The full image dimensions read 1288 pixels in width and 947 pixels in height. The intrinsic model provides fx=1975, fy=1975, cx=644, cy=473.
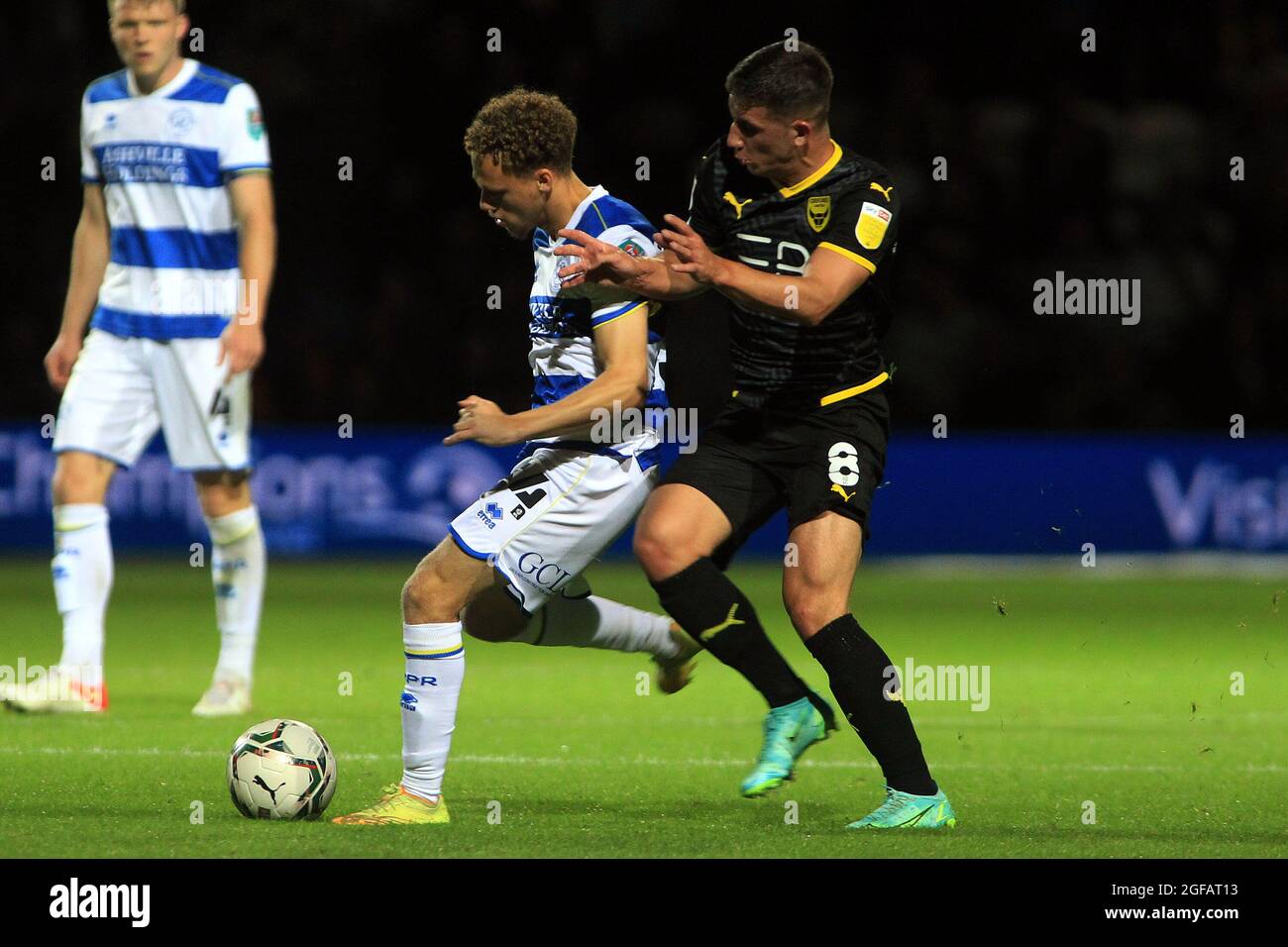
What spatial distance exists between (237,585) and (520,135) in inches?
114

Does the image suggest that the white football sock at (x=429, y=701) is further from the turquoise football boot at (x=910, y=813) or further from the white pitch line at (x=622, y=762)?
the white pitch line at (x=622, y=762)

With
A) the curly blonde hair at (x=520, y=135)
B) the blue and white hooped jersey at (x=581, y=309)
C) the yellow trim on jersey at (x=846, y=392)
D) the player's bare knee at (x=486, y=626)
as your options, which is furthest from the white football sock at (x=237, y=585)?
the yellow trim on jersey at (x=846, y=392)

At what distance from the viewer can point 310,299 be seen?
50.3 ft

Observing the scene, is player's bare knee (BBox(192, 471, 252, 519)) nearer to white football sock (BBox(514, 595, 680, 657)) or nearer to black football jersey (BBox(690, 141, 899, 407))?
white football sock (BBox(514, 595, 680, 657))

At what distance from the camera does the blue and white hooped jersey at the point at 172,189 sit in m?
7.27

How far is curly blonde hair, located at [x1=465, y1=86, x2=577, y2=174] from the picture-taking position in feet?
17.3

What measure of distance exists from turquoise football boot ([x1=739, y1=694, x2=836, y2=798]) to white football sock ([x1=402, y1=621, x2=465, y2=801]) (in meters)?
0.91

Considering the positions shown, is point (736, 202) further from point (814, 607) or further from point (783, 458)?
point (814, 607)

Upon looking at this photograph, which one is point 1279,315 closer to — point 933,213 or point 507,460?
point 933,213

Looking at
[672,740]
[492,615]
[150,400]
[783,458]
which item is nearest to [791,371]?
[783,458]

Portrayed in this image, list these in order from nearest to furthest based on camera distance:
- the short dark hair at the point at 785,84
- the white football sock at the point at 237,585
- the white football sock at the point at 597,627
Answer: the short dark hair at the point at 785,84, the white football sock at the point at 597,627, the white football sock at the point at 237,585

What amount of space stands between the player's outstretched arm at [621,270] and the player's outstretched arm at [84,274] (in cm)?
303

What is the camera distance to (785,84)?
5234 mm

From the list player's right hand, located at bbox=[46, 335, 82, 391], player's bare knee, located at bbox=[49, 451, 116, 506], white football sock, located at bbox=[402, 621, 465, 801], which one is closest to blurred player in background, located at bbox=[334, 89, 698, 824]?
white football sock, located at bbox=[402, 621, 465, 801]
